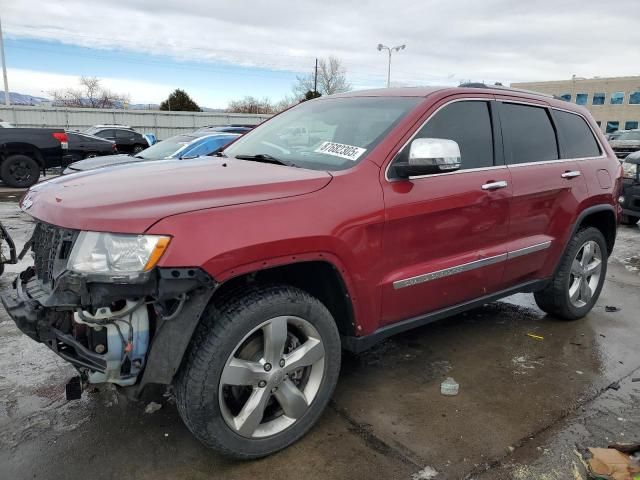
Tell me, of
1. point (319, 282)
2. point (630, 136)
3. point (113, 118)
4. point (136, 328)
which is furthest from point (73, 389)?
point (113, 118)

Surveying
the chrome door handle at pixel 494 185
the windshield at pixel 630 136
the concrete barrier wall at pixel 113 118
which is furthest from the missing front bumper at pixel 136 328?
the windshield at pixel 630 136

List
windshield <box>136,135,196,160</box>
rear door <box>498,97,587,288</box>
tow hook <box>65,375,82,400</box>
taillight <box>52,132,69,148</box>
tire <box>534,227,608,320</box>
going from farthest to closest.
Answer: taillight <box>52,132,69,148</box> → windshield <box>136,135,196,160</box> → tire <box>534,227,608,320</box> → rear door <box>498,97,587,288</box> → tow hook <box>65,375,82,400</box>

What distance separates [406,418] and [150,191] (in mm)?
1887

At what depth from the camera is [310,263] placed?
2645 mm

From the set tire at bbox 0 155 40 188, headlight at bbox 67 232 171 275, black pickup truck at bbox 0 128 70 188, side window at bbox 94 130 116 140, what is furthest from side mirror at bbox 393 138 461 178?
side window at bbox 94 130 116 140

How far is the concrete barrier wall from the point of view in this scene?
2609 centimetres

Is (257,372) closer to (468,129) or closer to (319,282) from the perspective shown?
(319,282)

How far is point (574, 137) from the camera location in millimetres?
4238

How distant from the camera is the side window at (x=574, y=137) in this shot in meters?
4.13

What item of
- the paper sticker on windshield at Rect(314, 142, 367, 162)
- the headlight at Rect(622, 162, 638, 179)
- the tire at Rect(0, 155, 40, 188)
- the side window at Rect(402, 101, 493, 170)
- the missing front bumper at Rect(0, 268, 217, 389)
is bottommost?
the tire at Rect(0, 155, 40, 188)

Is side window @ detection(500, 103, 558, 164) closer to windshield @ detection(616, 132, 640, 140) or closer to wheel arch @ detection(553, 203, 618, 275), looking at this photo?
wheel arch @ detection(553, 203, 618, 275)

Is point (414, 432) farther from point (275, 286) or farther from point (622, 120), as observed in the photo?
point (622, 120)

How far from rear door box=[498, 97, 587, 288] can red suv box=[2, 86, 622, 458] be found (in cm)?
2

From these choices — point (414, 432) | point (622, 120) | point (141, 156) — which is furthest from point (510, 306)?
point (622, 120)
